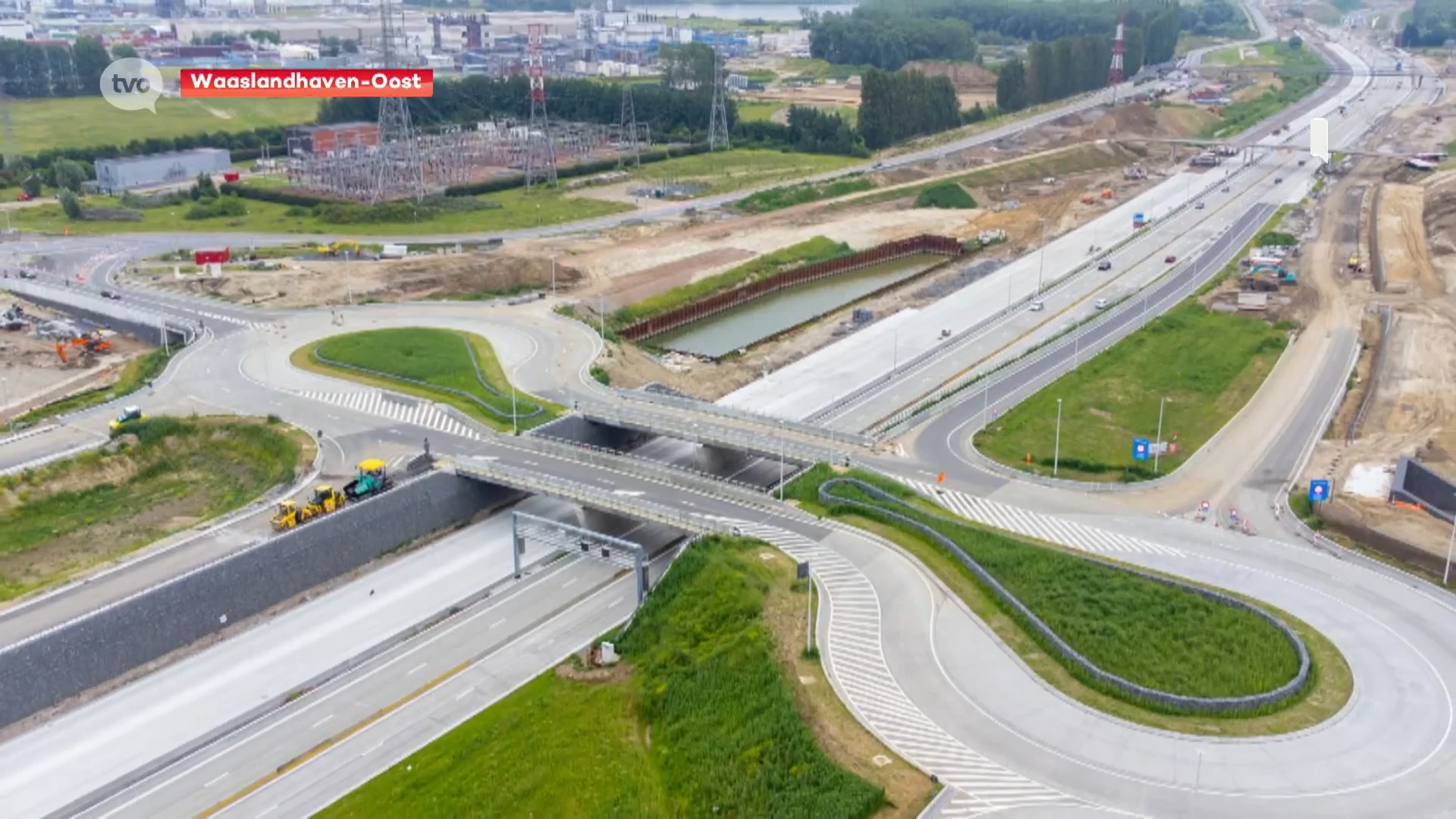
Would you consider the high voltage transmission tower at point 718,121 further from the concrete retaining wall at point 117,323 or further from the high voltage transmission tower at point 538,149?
the concrete retaining wall at point 117,323

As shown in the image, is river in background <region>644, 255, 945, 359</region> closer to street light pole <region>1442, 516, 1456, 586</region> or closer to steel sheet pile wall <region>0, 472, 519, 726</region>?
steel sheet pile wall <region>0, 472, 519, 726</region>

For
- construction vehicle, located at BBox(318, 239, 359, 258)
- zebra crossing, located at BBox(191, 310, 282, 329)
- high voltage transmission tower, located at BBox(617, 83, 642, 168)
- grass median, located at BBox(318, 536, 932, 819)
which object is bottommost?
grass median, located at BBox(318, 536, 932, 819)

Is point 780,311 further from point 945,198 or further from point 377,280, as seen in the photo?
point 945,198

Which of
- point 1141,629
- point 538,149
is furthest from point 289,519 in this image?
point 538,149

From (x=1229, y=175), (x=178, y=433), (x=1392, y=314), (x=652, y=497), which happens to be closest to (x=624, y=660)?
(x=652, y=497)

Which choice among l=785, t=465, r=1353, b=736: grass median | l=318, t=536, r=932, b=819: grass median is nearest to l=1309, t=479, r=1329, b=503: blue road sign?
l=785, t=465, r=1353, b=736: grass median

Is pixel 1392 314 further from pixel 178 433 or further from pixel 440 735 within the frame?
pixel 178 433

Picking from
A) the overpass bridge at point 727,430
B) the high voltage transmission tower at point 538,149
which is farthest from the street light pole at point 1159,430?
the high voltage transmission tower at point 538,149
